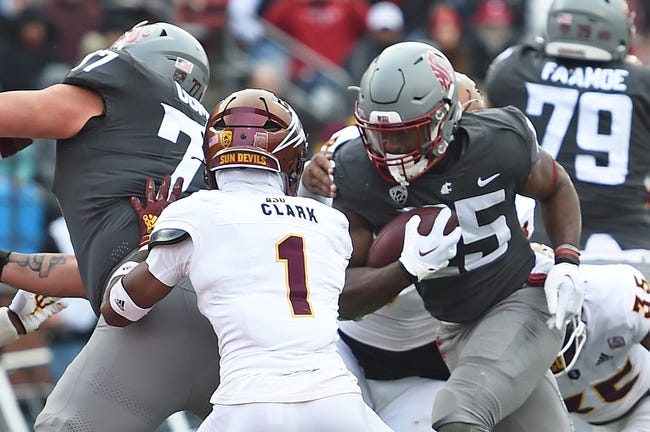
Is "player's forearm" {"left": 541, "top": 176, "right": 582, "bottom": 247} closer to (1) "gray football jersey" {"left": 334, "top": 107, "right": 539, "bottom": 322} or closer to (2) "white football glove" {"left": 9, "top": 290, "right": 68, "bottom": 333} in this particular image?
(1) "gray football jersey" {"left": 334, "top": 107, "right": 539, "bottom": 322}

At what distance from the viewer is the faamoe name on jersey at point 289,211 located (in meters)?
4.07

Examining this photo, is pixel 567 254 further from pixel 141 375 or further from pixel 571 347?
pixel 141 375

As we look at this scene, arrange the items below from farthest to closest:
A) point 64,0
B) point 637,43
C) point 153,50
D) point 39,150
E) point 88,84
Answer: point 637,43 → point 64,0 → point 39,150 → point 153,50 → point 88,84

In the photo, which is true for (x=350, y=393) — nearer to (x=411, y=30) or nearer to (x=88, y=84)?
(x=88, y=84)

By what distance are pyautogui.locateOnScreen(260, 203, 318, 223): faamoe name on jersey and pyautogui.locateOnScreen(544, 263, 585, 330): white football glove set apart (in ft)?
3.43

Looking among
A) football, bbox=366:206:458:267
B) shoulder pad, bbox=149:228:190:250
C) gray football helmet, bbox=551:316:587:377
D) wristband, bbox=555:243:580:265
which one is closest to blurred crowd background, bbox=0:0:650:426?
gray football helmet, bbox=551:316:587:377

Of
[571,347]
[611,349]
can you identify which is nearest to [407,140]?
[571,347]

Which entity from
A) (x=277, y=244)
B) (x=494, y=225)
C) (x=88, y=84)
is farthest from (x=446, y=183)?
(x=88, y=84)

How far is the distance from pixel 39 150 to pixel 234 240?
5.63 m

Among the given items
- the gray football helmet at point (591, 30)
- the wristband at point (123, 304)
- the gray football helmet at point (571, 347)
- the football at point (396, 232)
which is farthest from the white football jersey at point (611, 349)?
the wristband at point (123, 304)

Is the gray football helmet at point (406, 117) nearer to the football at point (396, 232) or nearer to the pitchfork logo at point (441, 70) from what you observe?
the pitchfork logo at point (441, 70)

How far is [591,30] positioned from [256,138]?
259 cm

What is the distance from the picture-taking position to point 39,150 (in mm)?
9328

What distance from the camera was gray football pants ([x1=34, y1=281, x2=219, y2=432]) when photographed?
4.34 m
